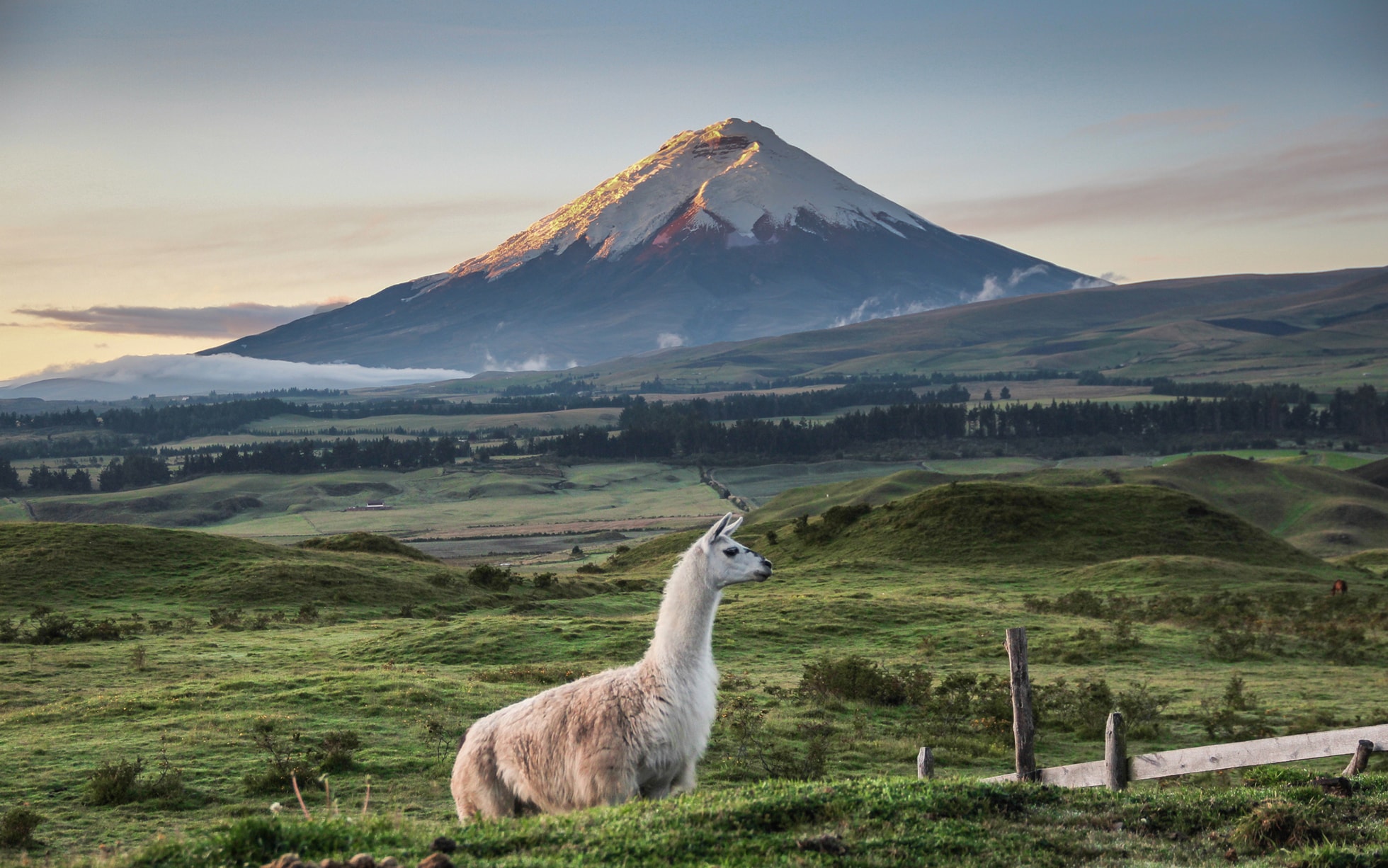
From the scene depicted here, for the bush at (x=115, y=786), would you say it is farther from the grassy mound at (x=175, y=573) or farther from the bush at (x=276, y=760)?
the grassy mound at (x=175, y=573)

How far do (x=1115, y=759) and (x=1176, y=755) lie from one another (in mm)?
602

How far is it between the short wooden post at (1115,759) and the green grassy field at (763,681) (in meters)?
0.50

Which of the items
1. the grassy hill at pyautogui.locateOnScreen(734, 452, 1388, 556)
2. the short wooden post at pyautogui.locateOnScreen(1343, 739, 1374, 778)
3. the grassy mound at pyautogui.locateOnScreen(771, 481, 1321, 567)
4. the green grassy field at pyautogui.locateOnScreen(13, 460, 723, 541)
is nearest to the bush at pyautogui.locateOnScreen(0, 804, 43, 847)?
the short wooden post at pyautogui.locateOnScreen(1343, 739, 1374, 778)

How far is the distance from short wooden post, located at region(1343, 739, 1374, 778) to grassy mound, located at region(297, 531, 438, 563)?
57.6 m

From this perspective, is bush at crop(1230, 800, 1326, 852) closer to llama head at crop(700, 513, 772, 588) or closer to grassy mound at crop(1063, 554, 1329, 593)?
llama head at crop(700, 513, 772, 588)

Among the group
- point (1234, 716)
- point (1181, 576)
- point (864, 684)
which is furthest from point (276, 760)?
point (1181, 576)

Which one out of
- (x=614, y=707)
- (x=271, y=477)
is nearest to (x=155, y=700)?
(x=614, y=707)

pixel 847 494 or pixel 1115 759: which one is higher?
pixel 1115 759

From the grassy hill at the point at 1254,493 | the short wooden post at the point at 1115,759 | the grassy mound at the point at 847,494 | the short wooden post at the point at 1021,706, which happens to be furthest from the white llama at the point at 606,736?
the grassy mound at the point at 847,494

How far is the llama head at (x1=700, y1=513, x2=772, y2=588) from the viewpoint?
11578 millimetres

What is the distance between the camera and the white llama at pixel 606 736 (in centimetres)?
1062

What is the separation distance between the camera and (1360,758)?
36.4ft

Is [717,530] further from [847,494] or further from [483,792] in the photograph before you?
[847,494]

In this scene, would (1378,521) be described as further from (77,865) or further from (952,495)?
(77,865)
